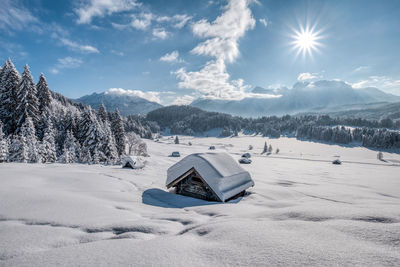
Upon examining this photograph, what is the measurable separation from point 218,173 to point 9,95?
133 ft

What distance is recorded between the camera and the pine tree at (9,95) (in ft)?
97.8

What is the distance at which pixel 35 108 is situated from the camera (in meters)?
31.2

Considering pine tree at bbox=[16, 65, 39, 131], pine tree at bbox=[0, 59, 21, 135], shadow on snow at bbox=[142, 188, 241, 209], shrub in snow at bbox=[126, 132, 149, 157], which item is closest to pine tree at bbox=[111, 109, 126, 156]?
shrub in snow at bbox=[126, 132, 149, 157]

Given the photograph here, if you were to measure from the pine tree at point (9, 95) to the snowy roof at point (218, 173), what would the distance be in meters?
35.5

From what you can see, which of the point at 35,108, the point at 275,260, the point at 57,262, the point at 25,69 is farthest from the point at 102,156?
the point at 275,260

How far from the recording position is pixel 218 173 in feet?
34.0

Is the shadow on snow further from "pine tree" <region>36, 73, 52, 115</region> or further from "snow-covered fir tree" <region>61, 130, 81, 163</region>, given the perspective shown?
"pine tree" <region>36, 73, 52, 115</region>

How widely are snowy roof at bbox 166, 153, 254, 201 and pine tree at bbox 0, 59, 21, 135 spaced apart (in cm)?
3547

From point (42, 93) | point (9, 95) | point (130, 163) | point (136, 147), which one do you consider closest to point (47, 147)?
point (9, 95)

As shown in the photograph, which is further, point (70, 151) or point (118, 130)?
point (118, 130)

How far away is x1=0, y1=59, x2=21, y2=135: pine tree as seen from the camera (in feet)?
97.8

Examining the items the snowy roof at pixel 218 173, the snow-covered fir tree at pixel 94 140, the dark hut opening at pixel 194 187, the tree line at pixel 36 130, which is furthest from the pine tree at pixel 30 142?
the dark hut opening at pixel 194 187

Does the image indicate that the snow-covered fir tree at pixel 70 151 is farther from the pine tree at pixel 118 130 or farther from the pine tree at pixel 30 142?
the pine tree at pixel 118 130

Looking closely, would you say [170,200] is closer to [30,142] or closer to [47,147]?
[30,142]
